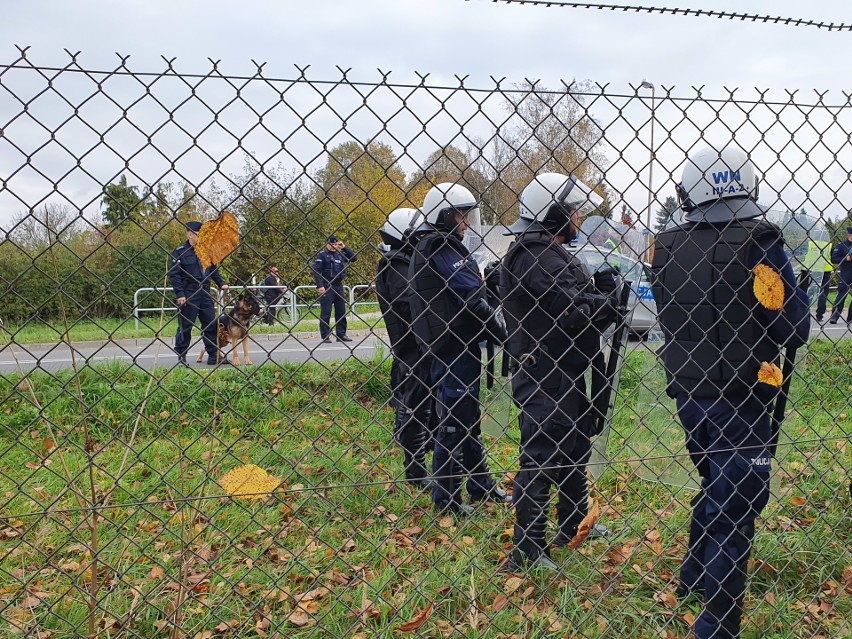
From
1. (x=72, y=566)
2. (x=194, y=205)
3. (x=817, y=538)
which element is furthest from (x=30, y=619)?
(x=817, y=538)

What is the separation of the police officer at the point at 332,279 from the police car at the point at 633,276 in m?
1.06

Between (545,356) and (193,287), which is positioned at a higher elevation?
(193,287)

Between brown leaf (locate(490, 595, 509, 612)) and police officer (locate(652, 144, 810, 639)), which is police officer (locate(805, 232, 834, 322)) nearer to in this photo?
police officer (locate(652, 144, 810, 639))

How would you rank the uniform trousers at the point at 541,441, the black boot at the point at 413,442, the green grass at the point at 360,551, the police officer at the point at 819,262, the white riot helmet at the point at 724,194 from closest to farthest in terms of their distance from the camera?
1. the green grass at the point at 360,551
2. the white riot helmet at the point at 724,194
3. the police officer at the point at 819,262
4. the uniform trousers at the point at 541,441
5. the black boot at the point at 413,442

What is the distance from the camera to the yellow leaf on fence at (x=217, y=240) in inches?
65.1

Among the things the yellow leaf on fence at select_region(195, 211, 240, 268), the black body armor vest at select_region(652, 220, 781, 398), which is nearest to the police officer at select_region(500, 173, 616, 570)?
the black body armor vest at select_region(652, 220, 781, 398)

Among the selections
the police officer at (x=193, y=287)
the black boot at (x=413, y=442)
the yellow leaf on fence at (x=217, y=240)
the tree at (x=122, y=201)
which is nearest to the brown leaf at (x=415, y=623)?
the police officer at (x=193, y=287)

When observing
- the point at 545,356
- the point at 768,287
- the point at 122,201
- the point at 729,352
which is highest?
the point at 122,201

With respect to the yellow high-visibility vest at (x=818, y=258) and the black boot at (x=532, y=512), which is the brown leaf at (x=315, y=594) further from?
the yellow high-visibility vest at (x=818, y=258)

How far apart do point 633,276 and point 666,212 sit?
1.66 m

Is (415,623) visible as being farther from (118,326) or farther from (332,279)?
(118,326)

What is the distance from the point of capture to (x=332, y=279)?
1922 millimetres

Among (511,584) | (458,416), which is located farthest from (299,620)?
(458,416)

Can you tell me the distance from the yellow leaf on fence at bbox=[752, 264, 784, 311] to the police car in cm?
45
